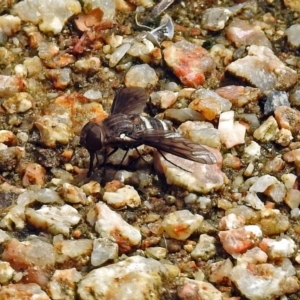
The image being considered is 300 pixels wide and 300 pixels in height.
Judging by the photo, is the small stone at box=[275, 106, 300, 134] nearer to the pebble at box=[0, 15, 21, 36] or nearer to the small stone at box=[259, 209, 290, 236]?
the small stone at box=[259, 209, 290, 236]

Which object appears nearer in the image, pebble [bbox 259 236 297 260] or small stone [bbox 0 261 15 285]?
small stone [bbox 0 261 15 285]

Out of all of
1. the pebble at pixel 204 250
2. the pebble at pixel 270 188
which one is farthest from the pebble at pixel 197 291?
the pebble at pixel 270 188

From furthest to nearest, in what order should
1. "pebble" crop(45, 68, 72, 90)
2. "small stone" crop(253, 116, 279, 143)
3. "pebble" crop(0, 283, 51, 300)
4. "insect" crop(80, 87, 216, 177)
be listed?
"pebble" crop(45, 68, 72, 90), "small stone" crop(253, 116, 279, 143), "insect" crop(80, 87, 216, 177), "pebble" crop(0, 283, 51, 300)

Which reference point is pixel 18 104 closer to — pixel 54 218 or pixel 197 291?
pixel 54 218

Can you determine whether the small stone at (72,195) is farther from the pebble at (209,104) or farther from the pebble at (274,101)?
the pebble at (274,101)

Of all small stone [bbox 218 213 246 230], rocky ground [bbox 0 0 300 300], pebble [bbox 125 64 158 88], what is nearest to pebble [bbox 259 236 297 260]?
rocky ground [bbox 0 0 300 300]

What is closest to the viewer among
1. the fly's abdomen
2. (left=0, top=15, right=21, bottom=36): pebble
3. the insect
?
the insect

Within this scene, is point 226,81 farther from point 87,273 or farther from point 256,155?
point 87,273
